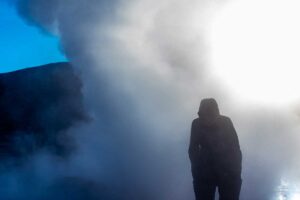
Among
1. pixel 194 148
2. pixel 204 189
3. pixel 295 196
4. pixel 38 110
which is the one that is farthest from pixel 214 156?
pixel 38 110

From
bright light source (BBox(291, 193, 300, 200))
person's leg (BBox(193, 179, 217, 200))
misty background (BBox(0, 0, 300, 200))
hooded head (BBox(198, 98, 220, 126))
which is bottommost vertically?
person's leg (BBox(193, 179, 217, 200))

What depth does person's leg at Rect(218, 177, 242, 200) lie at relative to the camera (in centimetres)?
421

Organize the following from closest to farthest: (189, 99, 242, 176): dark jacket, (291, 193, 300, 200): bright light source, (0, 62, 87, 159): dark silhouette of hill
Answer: (189, 99, 242, 176): dark jacket, (291, 193, 300, 200): bright light source, (0, 62, 87, 159): dark silhouette of hill

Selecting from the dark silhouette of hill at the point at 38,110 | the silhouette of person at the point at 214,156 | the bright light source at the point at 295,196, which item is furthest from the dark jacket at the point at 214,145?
the dark silhouette of hill at the point at 38,110

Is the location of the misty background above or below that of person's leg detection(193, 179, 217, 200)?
above

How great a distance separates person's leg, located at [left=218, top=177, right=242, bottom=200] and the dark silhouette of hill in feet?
28.2

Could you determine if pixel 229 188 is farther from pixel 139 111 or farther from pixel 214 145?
pixel 139 111

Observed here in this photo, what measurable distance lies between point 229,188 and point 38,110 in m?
25.9

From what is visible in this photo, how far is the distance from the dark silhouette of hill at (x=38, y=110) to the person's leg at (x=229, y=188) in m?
8.59

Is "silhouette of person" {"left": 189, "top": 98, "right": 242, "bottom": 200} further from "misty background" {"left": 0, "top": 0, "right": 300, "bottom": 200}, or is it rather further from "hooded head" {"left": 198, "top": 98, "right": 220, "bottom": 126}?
Answer: "misty background" {"left": 0, "top": 0, "right": 300, "bottom": 200}

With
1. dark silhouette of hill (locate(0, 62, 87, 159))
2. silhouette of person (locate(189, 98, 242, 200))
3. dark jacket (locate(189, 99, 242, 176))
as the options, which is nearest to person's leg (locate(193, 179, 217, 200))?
silhouette of person (locate(189, 98, 242, 200))

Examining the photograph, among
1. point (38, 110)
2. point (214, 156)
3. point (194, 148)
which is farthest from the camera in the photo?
point (38, 110)

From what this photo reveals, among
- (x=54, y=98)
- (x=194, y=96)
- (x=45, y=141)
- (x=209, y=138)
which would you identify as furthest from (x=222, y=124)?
(x=54, y=98)

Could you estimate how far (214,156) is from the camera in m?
4.19
